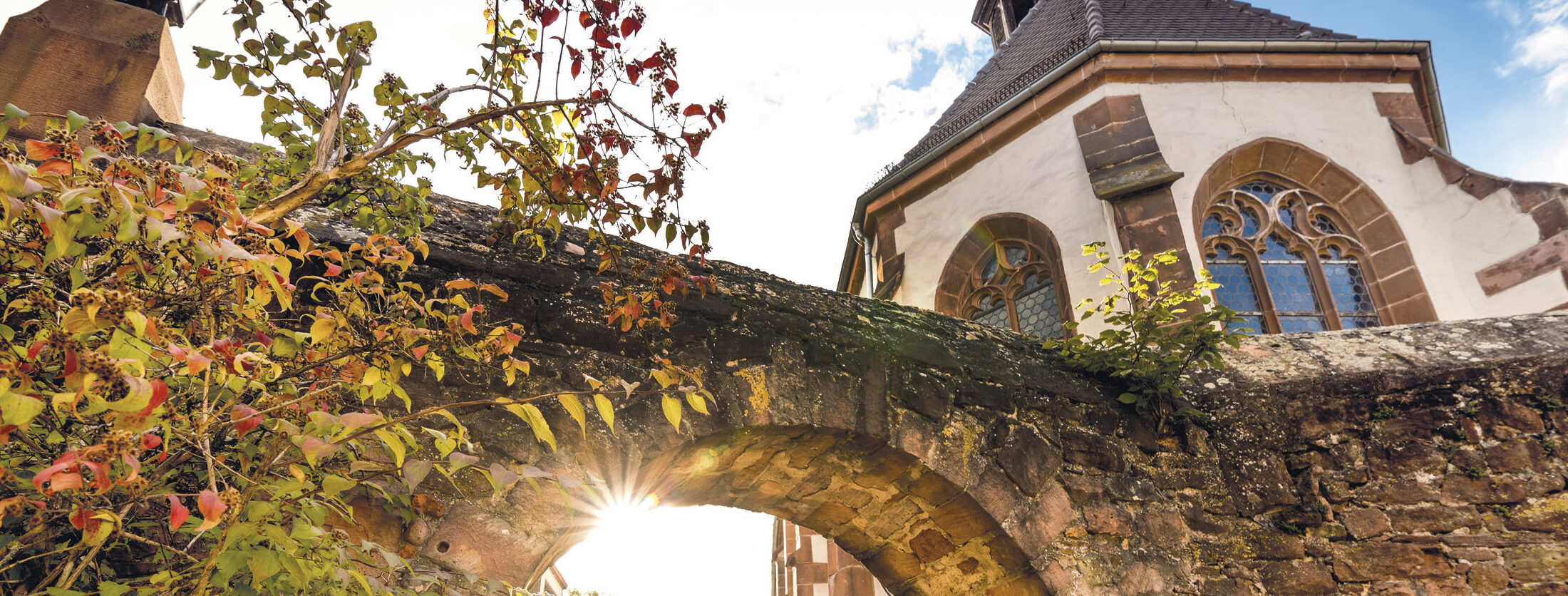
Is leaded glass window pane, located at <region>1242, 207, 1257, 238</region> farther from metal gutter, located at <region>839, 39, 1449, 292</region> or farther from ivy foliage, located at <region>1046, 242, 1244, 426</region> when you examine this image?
ivy foliage, located at <region>1046, 242, 1244, 426</region>

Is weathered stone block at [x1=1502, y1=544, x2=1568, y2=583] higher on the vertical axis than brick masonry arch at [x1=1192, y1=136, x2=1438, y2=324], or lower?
lower

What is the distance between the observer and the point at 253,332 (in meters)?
1.93

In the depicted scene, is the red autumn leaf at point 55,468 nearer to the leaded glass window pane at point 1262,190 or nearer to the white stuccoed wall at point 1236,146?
the white stuccoed wall at point 1236,146

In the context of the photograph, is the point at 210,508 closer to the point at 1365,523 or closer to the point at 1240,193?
the point at 1365,523

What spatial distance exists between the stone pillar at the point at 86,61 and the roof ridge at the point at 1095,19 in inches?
286

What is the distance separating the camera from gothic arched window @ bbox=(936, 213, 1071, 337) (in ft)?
24.0

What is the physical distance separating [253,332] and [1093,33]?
27.1 feet

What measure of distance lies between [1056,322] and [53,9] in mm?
6610

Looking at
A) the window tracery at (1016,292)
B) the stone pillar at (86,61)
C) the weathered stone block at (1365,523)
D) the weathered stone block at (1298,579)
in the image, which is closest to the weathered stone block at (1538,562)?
the weathered stone block at (1365,523)

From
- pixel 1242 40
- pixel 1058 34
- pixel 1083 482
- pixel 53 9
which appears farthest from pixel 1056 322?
pixel 53 9

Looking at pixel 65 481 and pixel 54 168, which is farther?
pixel 54 168

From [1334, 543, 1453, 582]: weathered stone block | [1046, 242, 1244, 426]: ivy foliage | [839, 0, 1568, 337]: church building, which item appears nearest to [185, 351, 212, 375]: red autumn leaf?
[1046, 242, 1244, 426]: ivy foliage

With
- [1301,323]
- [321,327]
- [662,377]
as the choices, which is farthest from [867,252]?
[321,327]

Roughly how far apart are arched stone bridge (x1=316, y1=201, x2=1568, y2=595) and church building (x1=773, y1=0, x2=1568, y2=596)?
3.08 metres
